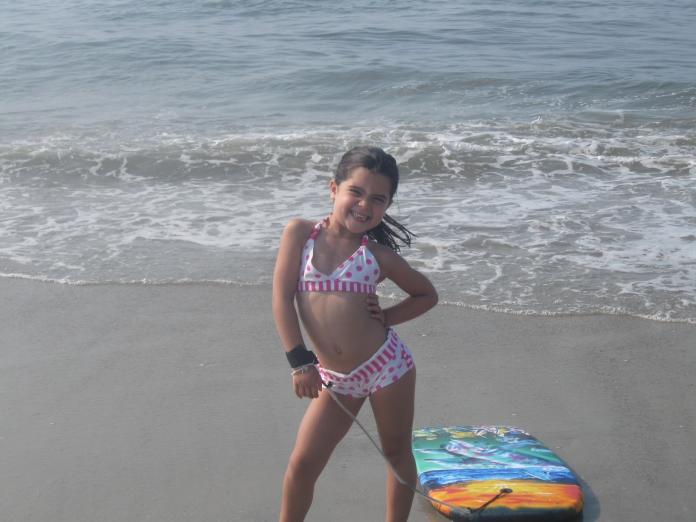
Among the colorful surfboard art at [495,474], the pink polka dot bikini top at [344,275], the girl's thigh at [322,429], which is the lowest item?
the colorful surfboard art at [495,474]

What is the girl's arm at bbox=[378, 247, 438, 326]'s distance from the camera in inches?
114

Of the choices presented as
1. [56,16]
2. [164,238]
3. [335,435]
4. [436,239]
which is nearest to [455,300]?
[436,239]

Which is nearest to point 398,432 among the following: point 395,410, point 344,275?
point 395,410

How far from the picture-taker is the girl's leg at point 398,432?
2850mm

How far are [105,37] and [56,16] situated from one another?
300cm

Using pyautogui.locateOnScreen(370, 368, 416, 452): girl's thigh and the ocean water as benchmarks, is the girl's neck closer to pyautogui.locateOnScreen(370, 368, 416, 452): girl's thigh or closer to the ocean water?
pyautogui.locateOnScreen(370, 368, 416, 452): girl's thigh

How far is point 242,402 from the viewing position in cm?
416

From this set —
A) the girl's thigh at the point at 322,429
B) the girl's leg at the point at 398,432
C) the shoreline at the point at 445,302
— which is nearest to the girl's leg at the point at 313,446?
the girl's thigh at the point at 322,429

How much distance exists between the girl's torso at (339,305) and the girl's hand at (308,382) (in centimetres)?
12

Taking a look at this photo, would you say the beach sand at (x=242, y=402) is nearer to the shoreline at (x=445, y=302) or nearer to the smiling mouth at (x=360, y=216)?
the shoreline at (x=445, y=302)

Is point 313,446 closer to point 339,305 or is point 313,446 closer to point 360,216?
point 339,305

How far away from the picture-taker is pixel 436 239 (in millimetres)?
6609

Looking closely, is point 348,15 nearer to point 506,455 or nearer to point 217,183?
point 217,183

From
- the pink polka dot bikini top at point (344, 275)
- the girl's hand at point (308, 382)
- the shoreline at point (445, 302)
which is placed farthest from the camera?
the shoreline at point (445, 302)
